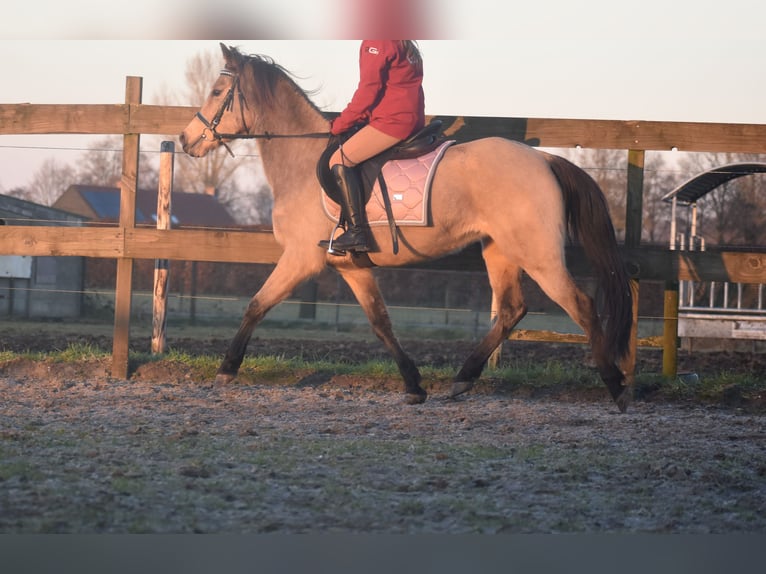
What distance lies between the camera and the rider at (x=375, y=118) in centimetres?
579

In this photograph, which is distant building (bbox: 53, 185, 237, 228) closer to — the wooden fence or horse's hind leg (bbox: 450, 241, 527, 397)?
the wooden fence

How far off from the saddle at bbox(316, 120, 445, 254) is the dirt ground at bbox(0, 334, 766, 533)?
1.41 metres

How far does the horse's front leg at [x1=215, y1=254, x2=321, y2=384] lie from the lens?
6.05 meters

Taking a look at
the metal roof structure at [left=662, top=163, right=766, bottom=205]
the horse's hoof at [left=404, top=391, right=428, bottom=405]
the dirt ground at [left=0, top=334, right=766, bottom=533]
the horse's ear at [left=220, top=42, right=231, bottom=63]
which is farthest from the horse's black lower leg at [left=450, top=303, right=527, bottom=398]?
the metal roof structure at [left=662, top=163, right=766, bottom=205]

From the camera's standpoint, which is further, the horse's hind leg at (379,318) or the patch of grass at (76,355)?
the patch of grass at (76,355)

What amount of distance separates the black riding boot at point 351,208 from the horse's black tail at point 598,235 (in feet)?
4.34

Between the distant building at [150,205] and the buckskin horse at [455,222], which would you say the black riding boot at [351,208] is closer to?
the buckskin horse at [455,222]

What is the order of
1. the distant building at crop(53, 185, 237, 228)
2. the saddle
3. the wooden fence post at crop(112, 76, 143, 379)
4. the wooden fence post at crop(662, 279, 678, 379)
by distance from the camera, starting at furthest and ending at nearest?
the distant building at crop(53, 185, 237, 228) < the wooden fence post at crop(112, 76, 143, 379) < the wooden fence post at crop(662, 279, 678, 379) < the saddle

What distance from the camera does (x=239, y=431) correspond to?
4.65 meters

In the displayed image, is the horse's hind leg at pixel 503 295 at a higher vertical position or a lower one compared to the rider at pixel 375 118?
lower

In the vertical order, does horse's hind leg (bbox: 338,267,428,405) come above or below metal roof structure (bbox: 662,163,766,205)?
below

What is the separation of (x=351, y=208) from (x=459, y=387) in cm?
150

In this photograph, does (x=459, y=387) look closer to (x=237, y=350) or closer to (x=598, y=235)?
(x=598, y=235)

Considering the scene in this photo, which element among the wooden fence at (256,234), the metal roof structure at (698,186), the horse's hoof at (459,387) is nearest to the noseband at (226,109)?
the wooden fence at (256,234)
